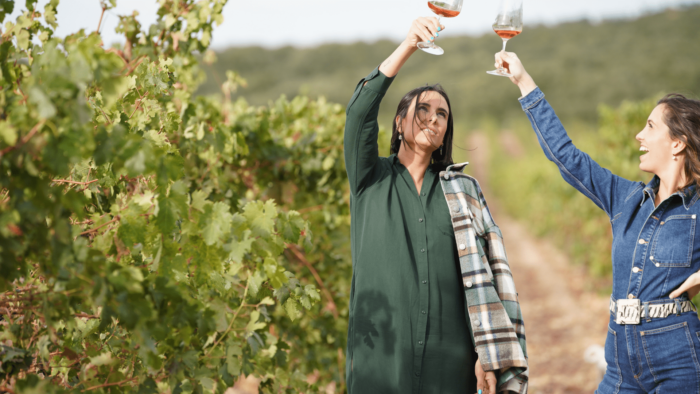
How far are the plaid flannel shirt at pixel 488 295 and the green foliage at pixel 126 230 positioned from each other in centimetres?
56

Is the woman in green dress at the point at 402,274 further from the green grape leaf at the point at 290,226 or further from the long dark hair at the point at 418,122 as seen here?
the green grape leaf at the point at 290,226

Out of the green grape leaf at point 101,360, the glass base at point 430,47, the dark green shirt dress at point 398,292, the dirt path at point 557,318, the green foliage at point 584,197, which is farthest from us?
the green foliage at point 584,197

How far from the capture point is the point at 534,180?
12.7m

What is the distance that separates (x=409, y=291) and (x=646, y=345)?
82 centimetres

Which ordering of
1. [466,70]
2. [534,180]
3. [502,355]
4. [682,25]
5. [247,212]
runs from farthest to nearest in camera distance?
[466,70] < [682,25] < [534,180] < [502,355] < [247,212]

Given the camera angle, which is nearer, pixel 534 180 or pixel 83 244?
pixel 83 244

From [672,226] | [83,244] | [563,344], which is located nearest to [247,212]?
[83,244]

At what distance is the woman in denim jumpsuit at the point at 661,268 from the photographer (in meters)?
1.67

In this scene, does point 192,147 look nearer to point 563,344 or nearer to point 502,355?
point 502,355

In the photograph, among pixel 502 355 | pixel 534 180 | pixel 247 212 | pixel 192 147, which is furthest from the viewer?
pixel 534 180

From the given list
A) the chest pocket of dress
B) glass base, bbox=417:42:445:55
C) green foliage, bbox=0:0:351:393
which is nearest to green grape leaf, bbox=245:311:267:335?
green foliage, bbox=0:0:351:393

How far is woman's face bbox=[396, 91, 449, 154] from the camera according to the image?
186cm

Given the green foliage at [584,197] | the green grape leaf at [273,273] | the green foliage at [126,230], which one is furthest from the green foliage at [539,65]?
the green grape leaf at [273,273]

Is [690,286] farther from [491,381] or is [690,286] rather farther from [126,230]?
[126,230]
